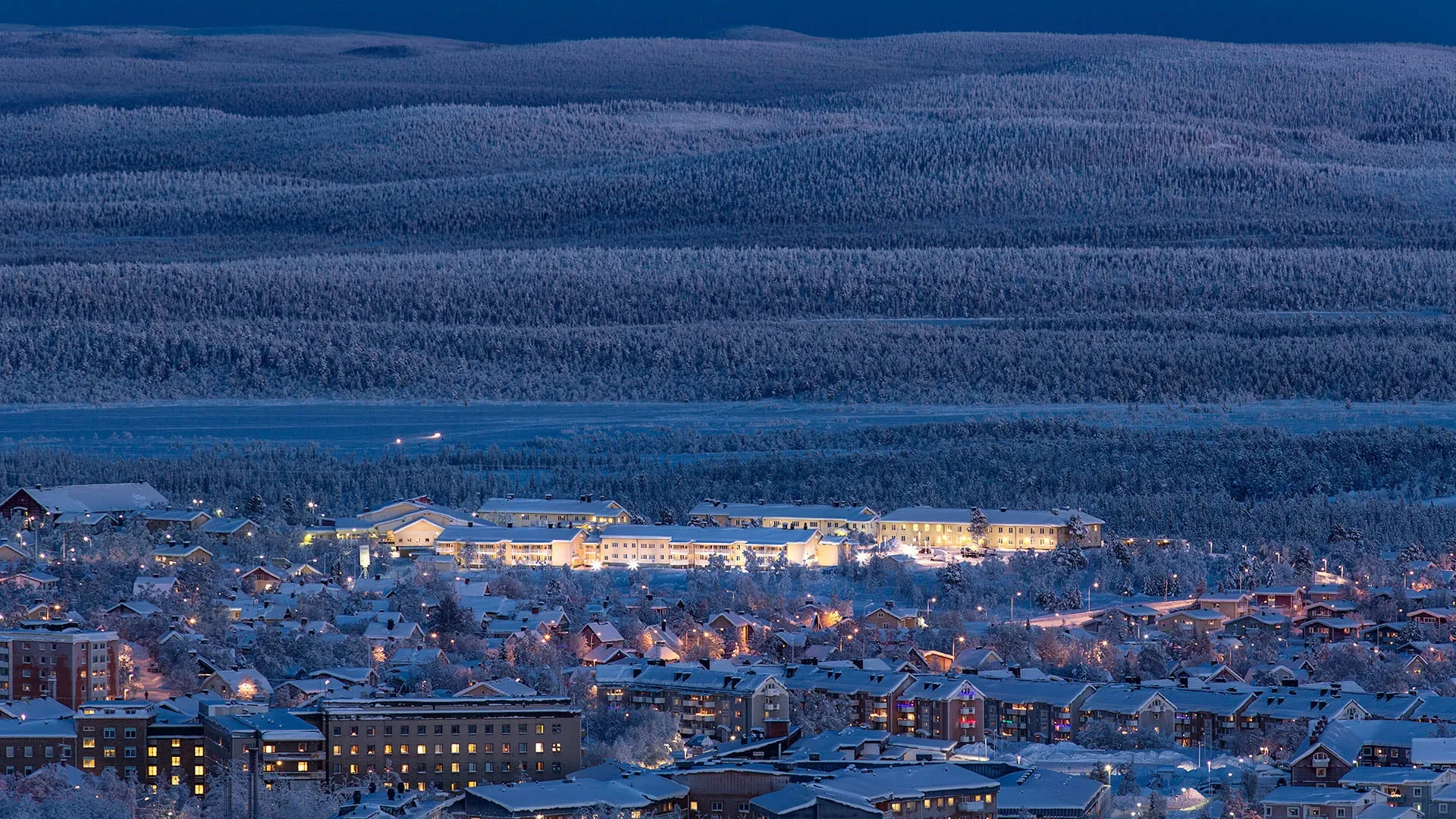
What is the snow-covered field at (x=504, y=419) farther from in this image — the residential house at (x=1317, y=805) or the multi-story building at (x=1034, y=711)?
the residential house at (x=1317, y=805)

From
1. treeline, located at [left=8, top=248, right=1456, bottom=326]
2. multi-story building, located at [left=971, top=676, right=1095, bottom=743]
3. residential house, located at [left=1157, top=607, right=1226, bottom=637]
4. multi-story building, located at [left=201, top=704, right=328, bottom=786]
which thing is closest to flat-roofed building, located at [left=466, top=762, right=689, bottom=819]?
multi-story building, located at [left=201, top=704, right=328, bottom=786]

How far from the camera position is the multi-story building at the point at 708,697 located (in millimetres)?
43969

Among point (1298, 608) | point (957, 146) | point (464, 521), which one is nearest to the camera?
point (1298, 608)

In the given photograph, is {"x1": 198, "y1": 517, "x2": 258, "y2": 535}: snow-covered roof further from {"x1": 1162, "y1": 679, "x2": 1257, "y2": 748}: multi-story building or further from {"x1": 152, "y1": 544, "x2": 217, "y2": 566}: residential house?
{"x1": 1162, "y1": 679, "x2": 1257, "y2": 748}: multi-story building

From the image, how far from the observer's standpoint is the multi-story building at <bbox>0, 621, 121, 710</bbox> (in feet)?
144

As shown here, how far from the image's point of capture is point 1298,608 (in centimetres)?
5572

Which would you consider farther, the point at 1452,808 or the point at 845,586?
the point at 845,586

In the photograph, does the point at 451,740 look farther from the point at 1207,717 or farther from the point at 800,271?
the point at 800,271

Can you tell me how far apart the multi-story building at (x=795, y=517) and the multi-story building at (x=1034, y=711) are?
18560 millimetres

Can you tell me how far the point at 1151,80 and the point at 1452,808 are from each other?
150559 mm

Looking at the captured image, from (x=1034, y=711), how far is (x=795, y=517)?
2144 cm

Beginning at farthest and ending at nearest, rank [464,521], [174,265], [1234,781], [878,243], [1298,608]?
1. [878,243]
2. [174,265]
3. [464,521]
4. [1298,608]
5. [1234,781]

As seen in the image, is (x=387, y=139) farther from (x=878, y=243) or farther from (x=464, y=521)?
(x=464, y=521)

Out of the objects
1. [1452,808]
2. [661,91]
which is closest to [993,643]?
[1452,808]
